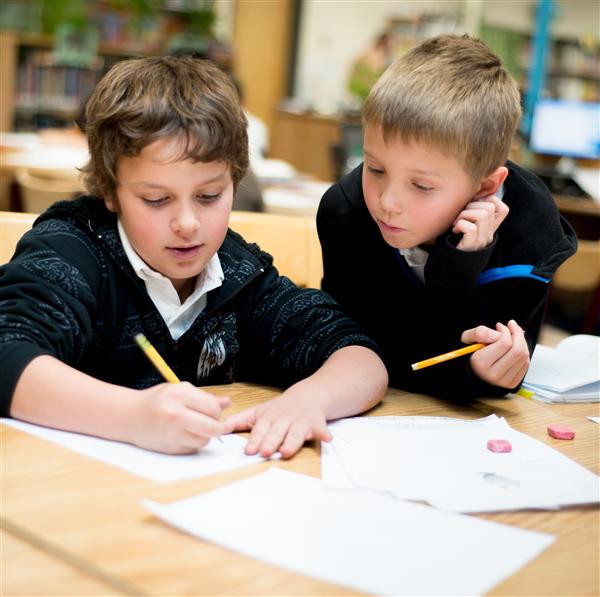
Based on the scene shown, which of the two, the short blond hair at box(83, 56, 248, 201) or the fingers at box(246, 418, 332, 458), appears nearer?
the fingers at box(246, 418, 332, 458)

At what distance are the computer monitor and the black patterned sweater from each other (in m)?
5.30

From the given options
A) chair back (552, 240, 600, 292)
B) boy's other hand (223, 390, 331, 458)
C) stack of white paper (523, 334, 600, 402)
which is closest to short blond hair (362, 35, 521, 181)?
stack of white paper (523, 334, 600, 402)

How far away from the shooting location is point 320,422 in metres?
1.00

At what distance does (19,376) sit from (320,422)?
1.06 feet

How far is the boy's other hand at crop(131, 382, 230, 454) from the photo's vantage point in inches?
34.9

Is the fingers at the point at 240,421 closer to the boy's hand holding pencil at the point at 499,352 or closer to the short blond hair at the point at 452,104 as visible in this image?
the boy's hand holding pencil at the point at 499,352

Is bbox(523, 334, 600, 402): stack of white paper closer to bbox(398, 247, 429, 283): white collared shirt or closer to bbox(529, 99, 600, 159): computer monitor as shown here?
bbox(398, 247, 429, 283): white collared shirt

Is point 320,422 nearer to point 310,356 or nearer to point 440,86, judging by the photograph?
point 310,356

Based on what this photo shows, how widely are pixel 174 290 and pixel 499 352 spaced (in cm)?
45

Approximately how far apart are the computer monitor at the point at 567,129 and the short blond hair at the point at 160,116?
5.38 metres

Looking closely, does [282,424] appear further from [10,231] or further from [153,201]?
[10,231]

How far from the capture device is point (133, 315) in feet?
4.11

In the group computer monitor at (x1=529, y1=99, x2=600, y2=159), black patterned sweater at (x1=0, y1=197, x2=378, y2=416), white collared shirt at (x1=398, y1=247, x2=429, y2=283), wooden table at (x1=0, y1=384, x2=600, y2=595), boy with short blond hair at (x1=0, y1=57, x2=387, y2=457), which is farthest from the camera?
computer monitor at (x1=529, y1=99, x2=600, y2=159)

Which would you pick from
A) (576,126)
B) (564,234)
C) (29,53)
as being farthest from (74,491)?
(29,53)
